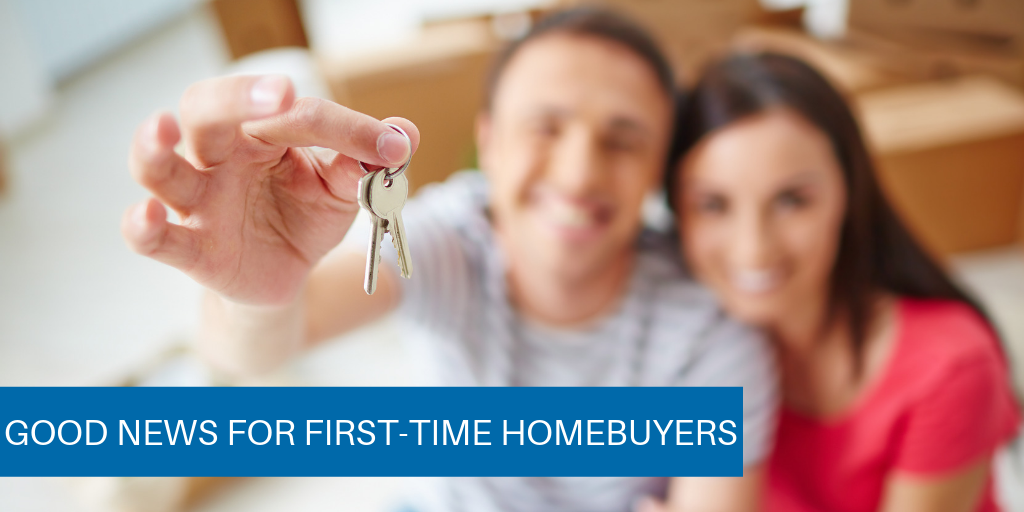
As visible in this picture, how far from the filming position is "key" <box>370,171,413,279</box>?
0.35 meters

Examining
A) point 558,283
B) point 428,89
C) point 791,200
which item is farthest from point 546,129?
point 428,89

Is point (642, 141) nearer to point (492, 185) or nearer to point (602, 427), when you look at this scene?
point (492, 185)

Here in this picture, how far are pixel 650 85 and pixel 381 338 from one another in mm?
1043

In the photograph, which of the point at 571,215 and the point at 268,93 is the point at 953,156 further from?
the point at 268,93

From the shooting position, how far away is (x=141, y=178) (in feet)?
1.16

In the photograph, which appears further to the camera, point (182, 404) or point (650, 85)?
point (650, 85)

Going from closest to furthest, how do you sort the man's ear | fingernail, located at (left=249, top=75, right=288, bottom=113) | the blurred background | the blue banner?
fingernail, located at (left=249, top=75, right=288, bottom=113), the blue banner, the man's ear, the blurred background

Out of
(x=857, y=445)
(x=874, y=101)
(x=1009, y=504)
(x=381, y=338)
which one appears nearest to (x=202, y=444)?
(x=857, y=445)

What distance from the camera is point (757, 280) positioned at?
76cm

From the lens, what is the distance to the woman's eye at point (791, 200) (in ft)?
2.51

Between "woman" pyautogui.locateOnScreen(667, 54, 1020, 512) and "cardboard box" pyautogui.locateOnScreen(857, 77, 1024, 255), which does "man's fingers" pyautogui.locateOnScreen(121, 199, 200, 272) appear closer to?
"woman" pyautogui.locateOnScreen(667, 54, 1020, 512)

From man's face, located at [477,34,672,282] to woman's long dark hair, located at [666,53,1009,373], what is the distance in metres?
0.06

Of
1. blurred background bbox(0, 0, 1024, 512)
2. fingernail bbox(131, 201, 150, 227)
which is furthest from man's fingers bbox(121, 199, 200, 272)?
blurred background bbox(0, 0, 1024, 512)

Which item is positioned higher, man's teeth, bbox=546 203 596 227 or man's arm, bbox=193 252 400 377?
man's teeth, bbox=546 203 596 227
